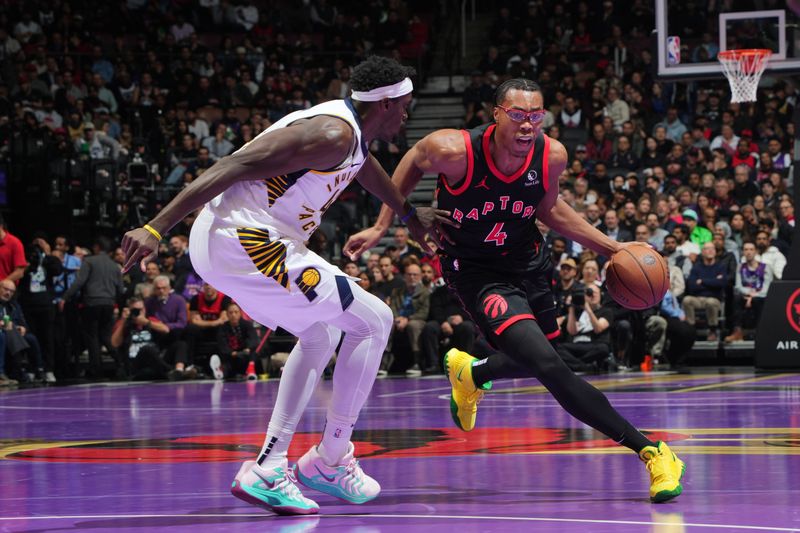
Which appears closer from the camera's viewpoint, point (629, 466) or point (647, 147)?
point (629, 466)

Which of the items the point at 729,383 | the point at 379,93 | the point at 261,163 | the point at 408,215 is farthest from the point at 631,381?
the point at 261,163

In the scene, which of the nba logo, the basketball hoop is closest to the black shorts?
the basketball hoop

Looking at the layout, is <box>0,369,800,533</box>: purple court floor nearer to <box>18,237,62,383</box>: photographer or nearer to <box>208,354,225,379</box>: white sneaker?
<box>208,354,225,379</box>: white sneaker

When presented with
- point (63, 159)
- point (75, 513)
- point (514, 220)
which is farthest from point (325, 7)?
point (75, 513)

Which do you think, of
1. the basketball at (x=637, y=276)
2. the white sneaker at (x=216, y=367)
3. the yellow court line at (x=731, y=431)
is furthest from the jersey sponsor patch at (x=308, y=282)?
the white sneaker at (x=216, y=367)

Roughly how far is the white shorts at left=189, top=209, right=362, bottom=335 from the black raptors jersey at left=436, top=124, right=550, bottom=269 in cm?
135

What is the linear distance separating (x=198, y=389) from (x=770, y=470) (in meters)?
8.42

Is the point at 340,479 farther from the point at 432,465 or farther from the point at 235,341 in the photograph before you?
the point at 235,341

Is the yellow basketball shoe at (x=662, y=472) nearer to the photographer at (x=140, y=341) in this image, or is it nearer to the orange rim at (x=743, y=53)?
the orange rim at (x=743, y=53)

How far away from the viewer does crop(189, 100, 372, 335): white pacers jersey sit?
4988 mm

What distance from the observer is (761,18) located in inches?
524

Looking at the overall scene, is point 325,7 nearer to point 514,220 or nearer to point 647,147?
point 647,147

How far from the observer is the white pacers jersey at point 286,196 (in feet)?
A: 16.6

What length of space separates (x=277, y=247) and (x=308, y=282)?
193 millimetres
